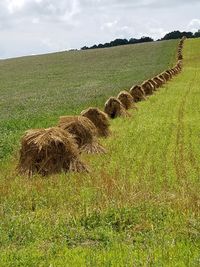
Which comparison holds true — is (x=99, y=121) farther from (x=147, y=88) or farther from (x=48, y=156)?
(x=147, y=88)

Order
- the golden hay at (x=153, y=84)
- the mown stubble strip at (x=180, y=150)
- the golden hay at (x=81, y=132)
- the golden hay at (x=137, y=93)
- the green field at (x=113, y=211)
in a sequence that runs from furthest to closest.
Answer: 1. the golden hay at (x=153, y=84)
2. the golden hay at (x=137, y=93)
3. the golden hay at (x=81, y=132)
4. the mown stubble strip at (x=180, y=150)
5. the green field at (x=113, y=211)

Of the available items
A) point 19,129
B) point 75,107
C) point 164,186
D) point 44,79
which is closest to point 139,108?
point 75,107

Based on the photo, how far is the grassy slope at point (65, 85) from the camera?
25266 millimetres

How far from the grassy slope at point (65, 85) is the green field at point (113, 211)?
4.07 meters

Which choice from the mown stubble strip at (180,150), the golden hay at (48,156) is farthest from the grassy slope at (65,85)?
the mown stubble strip at (180,150)

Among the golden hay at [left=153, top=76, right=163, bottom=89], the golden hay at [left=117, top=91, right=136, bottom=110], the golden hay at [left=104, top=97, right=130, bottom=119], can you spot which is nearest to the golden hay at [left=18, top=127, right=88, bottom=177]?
the golden hay at [left=104, top=97, right=130, bottom=119]

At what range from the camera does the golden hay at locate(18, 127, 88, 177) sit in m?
14.3

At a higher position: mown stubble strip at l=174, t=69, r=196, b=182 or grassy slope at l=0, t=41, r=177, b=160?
mown stubble strip at l=174, t=69, r=196, b=182

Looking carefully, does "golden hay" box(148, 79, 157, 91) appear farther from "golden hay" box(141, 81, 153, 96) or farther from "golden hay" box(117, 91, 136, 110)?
"golden hay" box(117, 91, 136, 110)

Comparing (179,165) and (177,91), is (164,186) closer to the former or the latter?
(179,165)

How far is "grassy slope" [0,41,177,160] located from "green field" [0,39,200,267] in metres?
4.07

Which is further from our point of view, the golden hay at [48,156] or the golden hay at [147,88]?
the golden hay at [147,88]

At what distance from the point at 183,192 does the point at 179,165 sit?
10.5 ft

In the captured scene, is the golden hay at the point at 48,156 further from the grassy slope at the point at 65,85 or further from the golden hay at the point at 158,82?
the golden hay at the point at 158,82
